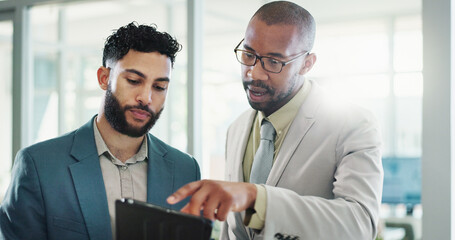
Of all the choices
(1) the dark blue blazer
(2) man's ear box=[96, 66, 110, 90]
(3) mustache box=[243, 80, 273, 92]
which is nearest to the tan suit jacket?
(3) mustache box=[243, 80, 273, 92]

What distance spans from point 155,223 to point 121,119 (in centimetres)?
66

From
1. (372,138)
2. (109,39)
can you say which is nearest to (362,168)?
(372,138)

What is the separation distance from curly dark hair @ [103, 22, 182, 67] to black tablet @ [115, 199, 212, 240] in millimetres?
690

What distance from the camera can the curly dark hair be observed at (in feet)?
4.78

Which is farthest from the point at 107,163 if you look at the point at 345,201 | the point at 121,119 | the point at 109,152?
the point at 345,201

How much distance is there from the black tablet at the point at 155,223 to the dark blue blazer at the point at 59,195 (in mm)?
558

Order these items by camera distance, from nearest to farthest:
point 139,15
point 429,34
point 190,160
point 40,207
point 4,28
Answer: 1. point 40,207
2. point 190,160
3. point 429,34
4. point 4,28
5. point 139,15

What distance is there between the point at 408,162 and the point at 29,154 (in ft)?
15.7

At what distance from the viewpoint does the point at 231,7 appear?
17.9 ft

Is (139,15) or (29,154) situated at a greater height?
(139,15)

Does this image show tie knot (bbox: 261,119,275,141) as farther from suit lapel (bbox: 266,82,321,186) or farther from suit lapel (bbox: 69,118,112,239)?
suit lapel (bbox: 69,118,112,239)

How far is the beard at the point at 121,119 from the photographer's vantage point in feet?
4.73

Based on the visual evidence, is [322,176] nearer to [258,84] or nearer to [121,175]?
[258,84]

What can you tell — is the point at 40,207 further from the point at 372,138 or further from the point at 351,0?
the point at 351,0
